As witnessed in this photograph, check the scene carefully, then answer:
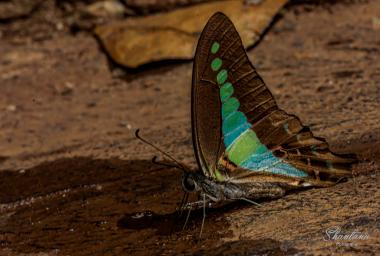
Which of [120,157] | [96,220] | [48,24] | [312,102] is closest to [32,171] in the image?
[120,157]

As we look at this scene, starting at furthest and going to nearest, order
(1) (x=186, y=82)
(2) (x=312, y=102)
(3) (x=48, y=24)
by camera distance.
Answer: (3) (x=48, y=24), (1) (x=186, y=82), (2) (x=312, y=102)

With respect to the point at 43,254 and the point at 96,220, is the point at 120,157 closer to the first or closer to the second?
the point at 96,220

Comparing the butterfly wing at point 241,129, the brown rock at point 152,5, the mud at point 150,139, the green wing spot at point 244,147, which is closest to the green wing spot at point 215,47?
the butterfly wing at point 241,129

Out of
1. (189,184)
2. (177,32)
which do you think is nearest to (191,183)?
(189,184)

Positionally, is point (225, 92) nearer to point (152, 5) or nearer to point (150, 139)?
point (150, 139)

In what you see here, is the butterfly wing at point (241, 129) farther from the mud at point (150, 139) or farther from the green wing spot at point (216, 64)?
the mud at point (150, 139)

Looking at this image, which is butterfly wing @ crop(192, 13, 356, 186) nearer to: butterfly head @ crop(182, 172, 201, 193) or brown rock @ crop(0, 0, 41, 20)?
butterfly head @ crop(182, 172, 201, 193)

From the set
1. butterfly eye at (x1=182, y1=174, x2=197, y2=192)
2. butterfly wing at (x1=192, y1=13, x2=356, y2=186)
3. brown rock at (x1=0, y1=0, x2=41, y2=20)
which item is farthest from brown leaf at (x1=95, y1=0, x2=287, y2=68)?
butterfly eye at (x1=182, y1=174, x2=197, y2=192)
